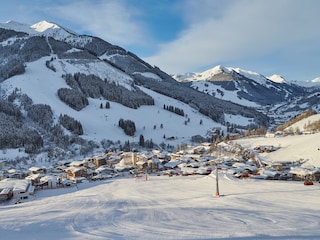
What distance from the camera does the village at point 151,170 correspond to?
36188mm

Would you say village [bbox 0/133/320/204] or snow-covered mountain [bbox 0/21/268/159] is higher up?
snow-covered mountain [bbox 0/21/268/159]

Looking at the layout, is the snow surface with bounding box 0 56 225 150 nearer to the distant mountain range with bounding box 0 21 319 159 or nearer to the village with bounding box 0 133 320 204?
the distant mountain range with bounding box 0 21 319 159

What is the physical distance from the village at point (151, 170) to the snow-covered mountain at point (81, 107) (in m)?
21.3

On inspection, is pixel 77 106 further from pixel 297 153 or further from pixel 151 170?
pixel 297 153

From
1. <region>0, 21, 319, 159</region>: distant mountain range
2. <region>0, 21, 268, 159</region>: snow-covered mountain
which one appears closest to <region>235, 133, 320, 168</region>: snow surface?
<region>0, 21, 268, 159</region>: snow-covered mountain

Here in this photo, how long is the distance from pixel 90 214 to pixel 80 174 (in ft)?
129

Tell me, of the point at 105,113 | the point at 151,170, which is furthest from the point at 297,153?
the point at 105,113

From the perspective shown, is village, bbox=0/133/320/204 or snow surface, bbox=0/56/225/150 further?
snow surface, bbox=0/56/225/150

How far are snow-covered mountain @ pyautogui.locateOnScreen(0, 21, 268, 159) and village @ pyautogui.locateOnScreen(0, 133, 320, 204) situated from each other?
21.3 metres

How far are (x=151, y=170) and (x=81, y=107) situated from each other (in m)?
62.3

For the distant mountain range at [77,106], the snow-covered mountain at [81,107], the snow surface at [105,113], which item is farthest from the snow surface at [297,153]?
the distant mountain range at [77,106]

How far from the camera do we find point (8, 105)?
311 feet

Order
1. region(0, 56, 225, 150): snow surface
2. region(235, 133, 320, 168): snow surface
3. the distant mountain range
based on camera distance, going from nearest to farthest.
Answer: region(235, 133, 320, 168): snow surface < the distant mountain range < region(0, 56, 225, 150): snow surface

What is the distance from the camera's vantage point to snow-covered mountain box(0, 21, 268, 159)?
85.9 meters
